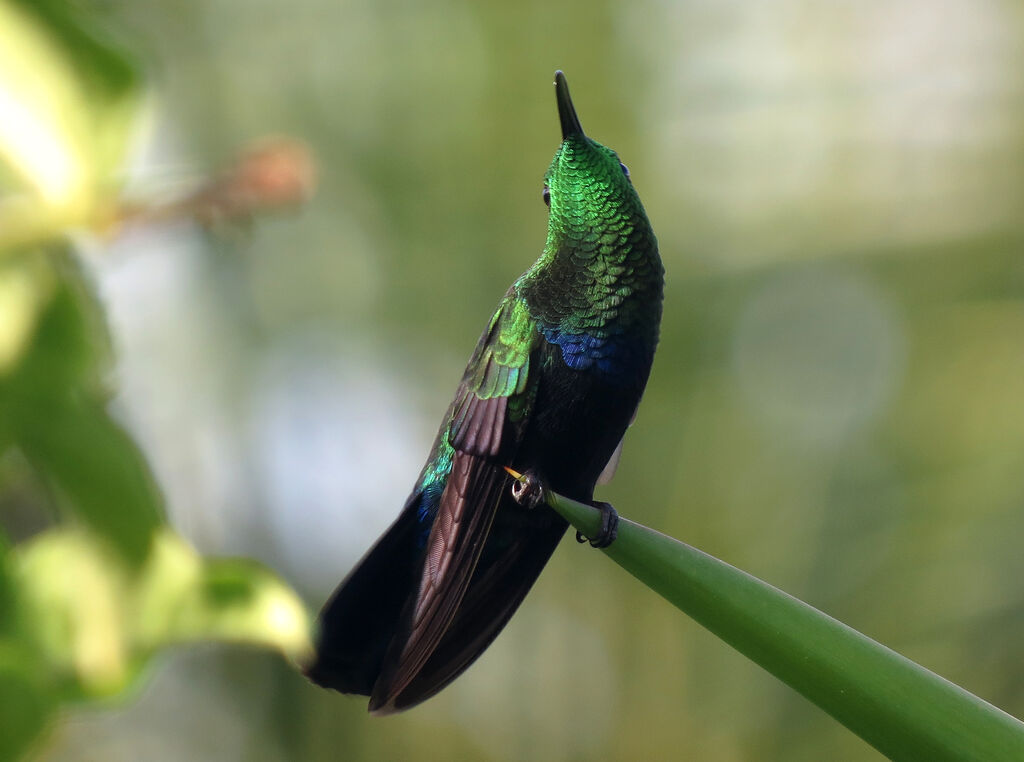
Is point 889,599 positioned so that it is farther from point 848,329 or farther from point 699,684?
point 848,329

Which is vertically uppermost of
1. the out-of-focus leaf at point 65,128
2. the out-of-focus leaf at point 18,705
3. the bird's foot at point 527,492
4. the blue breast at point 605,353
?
the out-of-focus leaf at point 65,128

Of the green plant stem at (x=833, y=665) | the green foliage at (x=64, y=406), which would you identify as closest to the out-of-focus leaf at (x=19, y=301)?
the green foliage at (x=64, y=406)

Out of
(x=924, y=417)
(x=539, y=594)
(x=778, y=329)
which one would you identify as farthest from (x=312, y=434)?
(x=924, y=417)

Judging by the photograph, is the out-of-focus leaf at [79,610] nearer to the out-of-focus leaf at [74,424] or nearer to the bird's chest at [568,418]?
the out-of-focus leaf at [74,424]

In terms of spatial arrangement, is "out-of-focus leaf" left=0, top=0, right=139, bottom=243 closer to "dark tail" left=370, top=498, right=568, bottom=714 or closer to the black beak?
the black beak

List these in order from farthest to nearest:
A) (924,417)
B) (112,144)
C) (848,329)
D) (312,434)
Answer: (848,329) < (924,417) < (312,434) < (112,144)

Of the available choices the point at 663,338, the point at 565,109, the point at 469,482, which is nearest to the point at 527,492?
the point at 469,482

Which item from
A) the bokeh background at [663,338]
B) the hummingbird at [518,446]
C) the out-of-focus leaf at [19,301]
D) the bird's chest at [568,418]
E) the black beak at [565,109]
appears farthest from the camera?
the bokeh background at [663,338]

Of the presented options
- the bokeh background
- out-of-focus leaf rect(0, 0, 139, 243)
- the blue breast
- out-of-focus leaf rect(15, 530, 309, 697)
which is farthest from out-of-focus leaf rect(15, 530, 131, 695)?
the bokeh background
